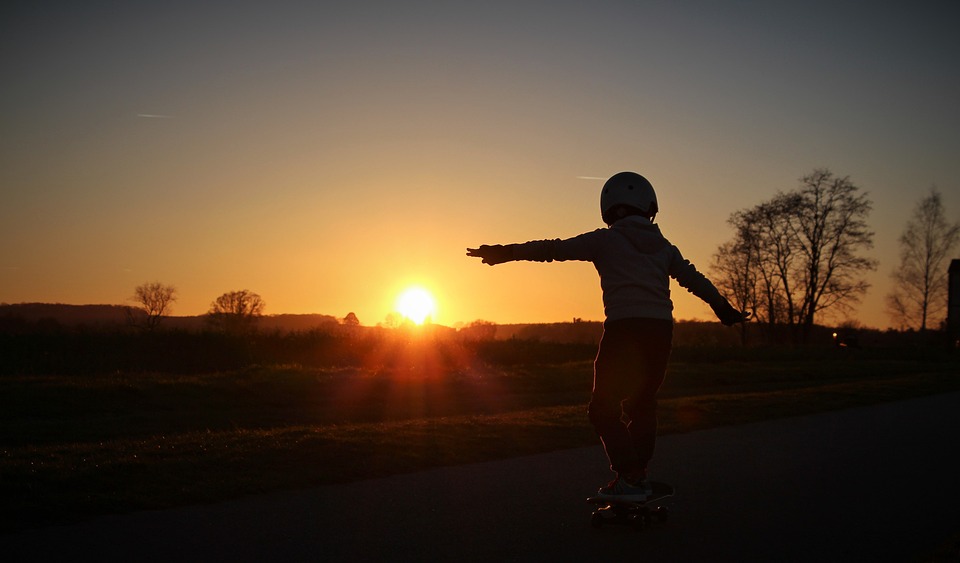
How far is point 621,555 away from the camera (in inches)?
168

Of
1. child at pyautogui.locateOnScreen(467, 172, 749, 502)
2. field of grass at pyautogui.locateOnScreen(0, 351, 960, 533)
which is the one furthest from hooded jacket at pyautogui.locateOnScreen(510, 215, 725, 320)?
field of grass at pyautogui.locateOnScreen(0, 351, 960, 533)

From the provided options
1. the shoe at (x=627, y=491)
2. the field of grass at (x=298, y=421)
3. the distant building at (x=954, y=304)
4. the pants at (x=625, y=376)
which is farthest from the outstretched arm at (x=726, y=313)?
the distant building at (x=954, y=304)

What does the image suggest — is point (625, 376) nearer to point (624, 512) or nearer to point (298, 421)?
point (624, 512)

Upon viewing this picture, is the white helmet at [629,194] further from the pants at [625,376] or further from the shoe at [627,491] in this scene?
the shoe at [627,491]

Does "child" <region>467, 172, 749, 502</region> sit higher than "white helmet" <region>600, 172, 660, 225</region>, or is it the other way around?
"white helmet" <region>600, 172, 660, 225</region>

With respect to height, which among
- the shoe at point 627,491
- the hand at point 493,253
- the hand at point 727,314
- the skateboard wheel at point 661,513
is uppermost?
the hand at point 493,253

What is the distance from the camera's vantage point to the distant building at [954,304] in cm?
5356

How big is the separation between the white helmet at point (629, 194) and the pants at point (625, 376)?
755 mm

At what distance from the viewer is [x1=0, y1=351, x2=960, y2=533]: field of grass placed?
20.0 feet

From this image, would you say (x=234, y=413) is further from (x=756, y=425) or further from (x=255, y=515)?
(x=255, y=515)

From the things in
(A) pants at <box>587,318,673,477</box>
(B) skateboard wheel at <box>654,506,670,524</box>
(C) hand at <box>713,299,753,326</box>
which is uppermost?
(C) hand at <box>713,299,753,326</box>

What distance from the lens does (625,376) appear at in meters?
4.89

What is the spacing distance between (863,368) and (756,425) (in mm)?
31330

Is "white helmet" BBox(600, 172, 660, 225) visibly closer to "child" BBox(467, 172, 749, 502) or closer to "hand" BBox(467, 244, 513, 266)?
"child" BBox(467, 172, 749, 502)
